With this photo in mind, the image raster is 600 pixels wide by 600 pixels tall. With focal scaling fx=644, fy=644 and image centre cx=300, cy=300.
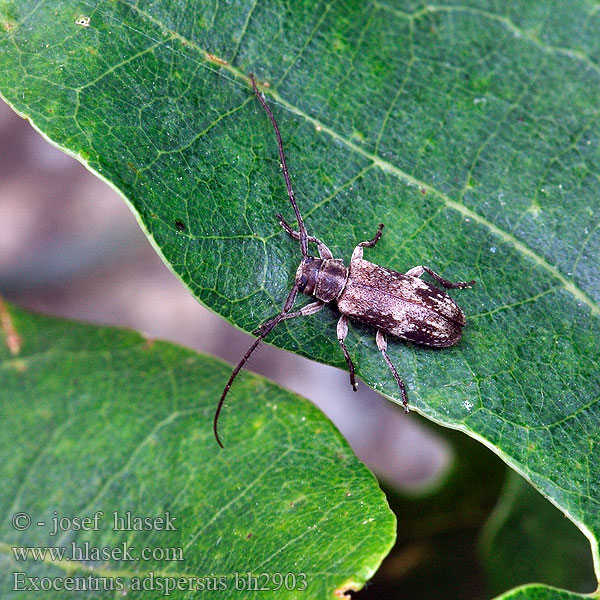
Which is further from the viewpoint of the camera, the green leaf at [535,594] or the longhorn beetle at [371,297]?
the longhorn beetle at [371,297]

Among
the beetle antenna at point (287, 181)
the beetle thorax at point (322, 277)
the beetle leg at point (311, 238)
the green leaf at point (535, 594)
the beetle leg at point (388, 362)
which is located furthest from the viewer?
the beetle thorax at point (322, 277)

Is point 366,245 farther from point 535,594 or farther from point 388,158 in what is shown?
point 535,594

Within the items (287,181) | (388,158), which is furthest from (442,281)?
(287,181)

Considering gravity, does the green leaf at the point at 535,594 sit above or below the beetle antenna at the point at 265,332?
above

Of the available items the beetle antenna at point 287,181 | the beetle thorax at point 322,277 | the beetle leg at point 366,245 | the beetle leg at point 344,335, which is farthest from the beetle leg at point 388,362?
the beetle antenna at point 287,181

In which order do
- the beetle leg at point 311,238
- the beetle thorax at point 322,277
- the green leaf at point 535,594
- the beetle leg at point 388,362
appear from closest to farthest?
the green leaf at point 535,594 < the beetle leg at point 388,362 < the beetle leg at point 311,238 < the beetle thorax at point 322,277

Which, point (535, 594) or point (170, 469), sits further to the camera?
point (170, 469)

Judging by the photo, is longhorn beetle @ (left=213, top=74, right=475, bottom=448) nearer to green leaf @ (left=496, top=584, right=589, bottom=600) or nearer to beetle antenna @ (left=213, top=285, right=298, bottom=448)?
beetle antenna @ (left=213, top=285, right=298, bottom=448)

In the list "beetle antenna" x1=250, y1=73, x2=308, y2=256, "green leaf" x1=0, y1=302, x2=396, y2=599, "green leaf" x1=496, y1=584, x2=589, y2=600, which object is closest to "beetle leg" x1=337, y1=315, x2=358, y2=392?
"green leaf" x1=0, y1=302, x2=396, y2=599

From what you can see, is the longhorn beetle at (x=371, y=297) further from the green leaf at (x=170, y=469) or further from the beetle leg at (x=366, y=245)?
the green leaf at (x=170, y=469)

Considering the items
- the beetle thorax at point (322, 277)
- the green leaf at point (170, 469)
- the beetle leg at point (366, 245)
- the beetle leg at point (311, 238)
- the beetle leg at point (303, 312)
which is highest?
the beetle leg at point (366, 245)
